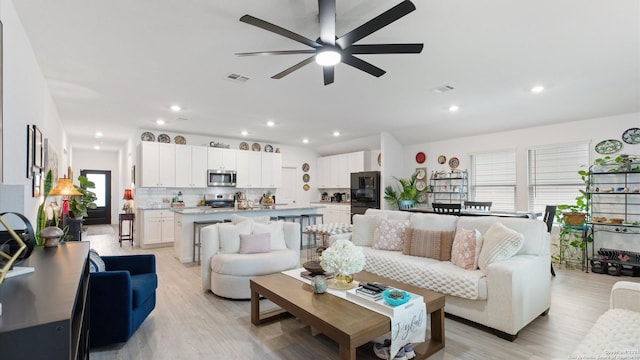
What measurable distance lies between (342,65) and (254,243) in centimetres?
230

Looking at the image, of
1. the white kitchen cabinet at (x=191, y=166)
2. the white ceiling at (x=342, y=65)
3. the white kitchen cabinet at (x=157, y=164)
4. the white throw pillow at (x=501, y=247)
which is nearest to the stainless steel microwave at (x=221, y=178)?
the white kitchen cabinet at (x=191, y=166)

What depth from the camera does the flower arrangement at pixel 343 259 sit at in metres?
2.40

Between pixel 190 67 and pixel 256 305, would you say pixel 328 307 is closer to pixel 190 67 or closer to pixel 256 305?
pixel 256 305

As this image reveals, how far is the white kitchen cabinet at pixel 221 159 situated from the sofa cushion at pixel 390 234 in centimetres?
481

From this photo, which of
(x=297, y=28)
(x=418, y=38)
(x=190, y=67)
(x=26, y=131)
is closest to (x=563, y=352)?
(x=418, y=38)

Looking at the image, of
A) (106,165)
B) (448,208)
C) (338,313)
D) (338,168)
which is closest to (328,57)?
(338,313)

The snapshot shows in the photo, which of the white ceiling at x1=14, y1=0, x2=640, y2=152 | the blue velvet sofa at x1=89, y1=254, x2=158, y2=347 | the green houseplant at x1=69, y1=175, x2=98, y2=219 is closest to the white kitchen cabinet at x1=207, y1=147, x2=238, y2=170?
the white ceiling at x1=14, y1=0, x2=640, y2=152

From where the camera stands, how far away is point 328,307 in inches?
84.4

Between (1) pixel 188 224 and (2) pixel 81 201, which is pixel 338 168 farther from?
(2) pixel 81 201

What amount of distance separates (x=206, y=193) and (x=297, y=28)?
5805 mm

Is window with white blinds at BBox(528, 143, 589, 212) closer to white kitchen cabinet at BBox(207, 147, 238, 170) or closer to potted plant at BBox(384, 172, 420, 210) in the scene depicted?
potted plant at BBox(384, 172, 420, 210)

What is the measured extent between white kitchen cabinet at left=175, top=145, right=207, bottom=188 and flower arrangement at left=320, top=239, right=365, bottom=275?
5.48 metres

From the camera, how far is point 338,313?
2041 millimetres

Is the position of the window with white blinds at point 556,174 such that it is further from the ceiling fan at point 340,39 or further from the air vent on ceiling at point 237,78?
the air vent on ceiling at point 237,78
